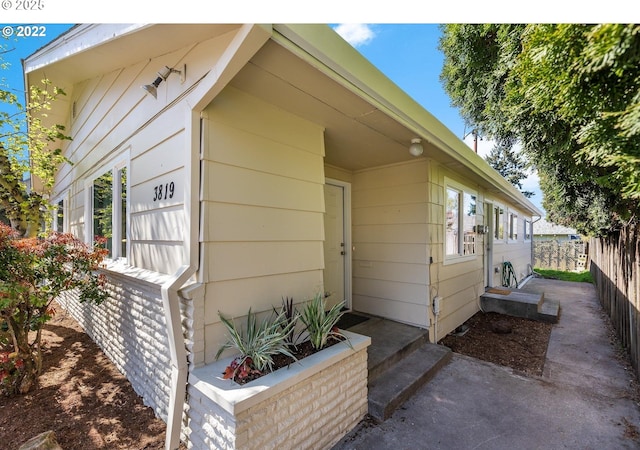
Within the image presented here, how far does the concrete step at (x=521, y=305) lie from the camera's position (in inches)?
221

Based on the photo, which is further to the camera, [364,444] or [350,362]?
[350,362]

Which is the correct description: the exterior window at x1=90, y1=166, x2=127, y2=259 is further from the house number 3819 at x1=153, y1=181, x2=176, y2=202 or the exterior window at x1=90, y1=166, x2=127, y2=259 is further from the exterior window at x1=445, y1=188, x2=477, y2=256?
the exterior window at x1=445, y1=188, x2=477, y2=256

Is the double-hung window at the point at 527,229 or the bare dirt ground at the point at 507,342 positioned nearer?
the bare dirt ground at the point at 507,342

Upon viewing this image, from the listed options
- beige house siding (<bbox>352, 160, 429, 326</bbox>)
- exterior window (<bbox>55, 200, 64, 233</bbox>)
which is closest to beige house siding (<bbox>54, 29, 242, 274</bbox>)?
beige house siding (<bbox>352, 160, 429, 326</bbox>)

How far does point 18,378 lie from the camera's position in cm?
297

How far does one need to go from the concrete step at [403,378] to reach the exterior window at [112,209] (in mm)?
3445

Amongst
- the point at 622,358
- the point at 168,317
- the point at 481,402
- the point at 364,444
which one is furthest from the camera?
the point at 622,358

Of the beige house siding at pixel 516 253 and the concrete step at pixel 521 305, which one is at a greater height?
the beige house siding at pixel 516 253

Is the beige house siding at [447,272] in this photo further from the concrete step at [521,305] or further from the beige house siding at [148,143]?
the beige house siding at [148,143]

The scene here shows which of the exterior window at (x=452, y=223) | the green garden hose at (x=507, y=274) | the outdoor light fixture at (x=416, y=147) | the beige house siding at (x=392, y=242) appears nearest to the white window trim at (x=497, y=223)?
the green garden hose at (x=507, y=274)

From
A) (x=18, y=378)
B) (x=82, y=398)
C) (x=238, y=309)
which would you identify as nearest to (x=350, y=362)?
(x=238, y=309)

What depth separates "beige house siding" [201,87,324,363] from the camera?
218 centimetres
